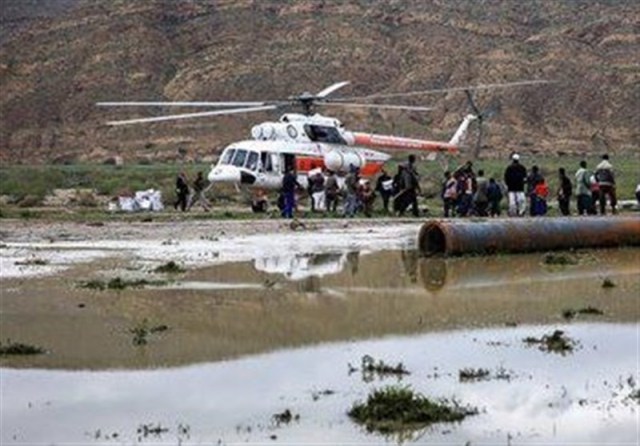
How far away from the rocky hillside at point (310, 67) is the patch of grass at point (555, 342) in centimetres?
8090

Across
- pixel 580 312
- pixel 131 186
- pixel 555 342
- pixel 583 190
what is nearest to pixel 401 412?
pixel 555 342

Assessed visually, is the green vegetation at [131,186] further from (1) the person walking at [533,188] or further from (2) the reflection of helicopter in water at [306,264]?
(2) the reflection of helicopter in water at [306,264]

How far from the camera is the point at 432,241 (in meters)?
22.8

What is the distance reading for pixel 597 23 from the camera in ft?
356

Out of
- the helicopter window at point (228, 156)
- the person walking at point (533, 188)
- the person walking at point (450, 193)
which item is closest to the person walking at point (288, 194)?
the helicopter window at point (228, 156)

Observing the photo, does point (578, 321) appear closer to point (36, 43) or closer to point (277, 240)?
point (277, 240)

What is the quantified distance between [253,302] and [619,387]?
6.40 m

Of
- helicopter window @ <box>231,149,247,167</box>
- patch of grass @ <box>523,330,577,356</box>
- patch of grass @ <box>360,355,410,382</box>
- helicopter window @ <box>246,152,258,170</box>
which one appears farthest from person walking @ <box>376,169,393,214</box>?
patch of grass @ <box>360,355,410,382</box>

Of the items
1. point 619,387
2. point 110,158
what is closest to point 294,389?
point 619,387

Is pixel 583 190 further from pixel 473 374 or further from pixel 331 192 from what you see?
pixel 473 374

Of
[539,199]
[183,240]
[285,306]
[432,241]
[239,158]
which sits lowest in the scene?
[285,306]

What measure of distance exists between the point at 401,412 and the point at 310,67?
90.8 m

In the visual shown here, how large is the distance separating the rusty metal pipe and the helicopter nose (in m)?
16.9

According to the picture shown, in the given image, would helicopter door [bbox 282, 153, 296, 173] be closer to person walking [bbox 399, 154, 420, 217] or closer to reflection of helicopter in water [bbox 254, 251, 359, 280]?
person walking [bbox 399, 154, 420, 217]
